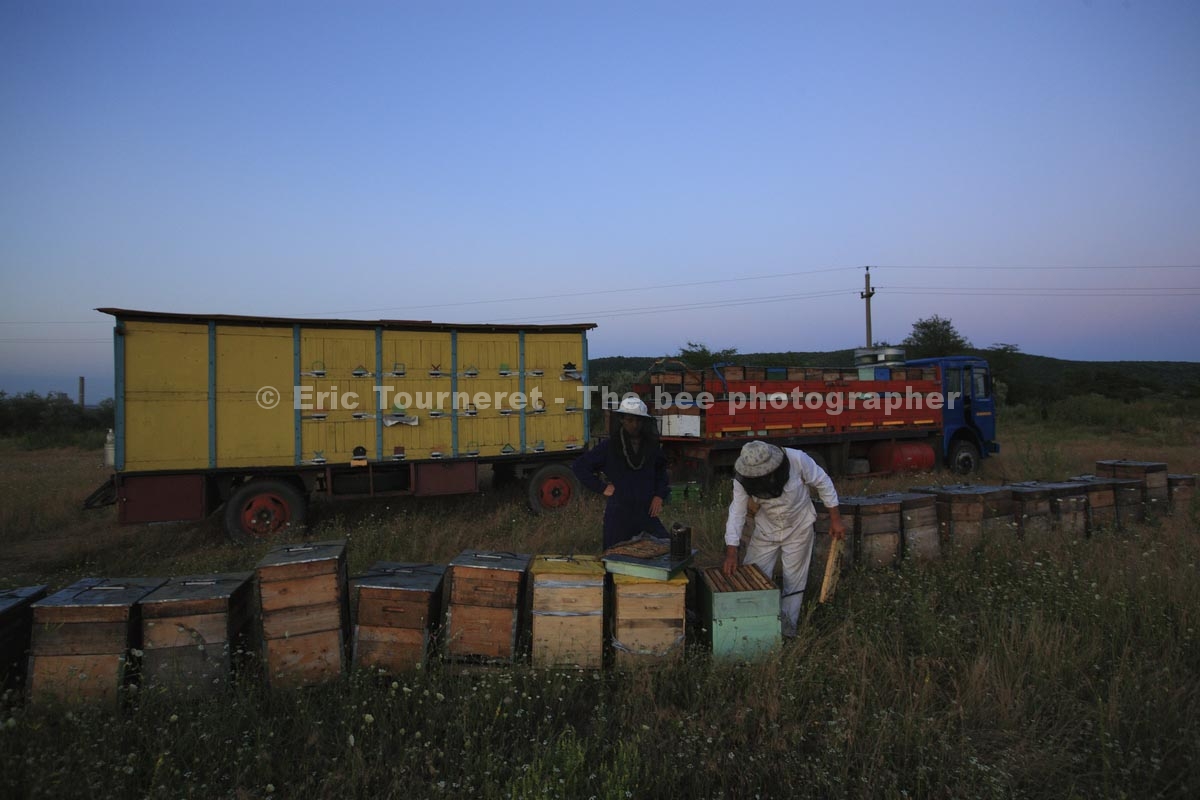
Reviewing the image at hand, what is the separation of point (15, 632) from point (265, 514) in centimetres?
500

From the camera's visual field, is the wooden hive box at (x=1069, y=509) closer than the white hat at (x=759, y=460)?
No

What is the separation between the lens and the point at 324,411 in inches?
359

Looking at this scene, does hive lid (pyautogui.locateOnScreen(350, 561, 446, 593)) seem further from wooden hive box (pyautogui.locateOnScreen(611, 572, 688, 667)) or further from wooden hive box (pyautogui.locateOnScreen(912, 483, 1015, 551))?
wooden hive box (pyautogui.locateOnScreen(912, 483, 1015, 551))

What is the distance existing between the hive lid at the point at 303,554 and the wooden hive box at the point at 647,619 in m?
2.00

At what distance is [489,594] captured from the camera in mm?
4414

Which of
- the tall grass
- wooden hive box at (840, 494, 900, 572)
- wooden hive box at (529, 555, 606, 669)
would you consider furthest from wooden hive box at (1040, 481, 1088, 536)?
wooden hive box at (529, 555, 606, 669)

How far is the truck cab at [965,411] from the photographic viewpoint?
14.7 m

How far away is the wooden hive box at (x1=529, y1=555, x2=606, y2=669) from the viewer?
172 inches

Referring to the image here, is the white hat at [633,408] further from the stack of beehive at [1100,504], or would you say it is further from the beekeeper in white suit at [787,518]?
the stack of beehive at [1100,504]

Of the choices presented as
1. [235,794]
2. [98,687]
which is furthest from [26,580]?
[235,794]

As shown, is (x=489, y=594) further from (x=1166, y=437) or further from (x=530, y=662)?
(x=1166, y=437)

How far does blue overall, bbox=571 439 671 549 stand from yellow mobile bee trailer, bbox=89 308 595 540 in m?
4.31

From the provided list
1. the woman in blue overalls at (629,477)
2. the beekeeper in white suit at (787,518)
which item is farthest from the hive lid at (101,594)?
the beekeeper in white suit at (787,518)

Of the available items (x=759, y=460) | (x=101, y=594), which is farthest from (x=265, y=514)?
(x=759, y=460)
